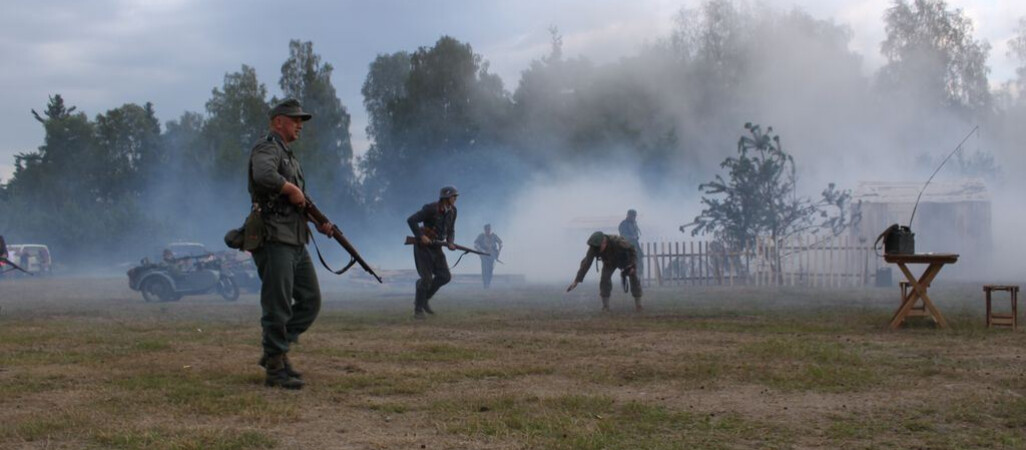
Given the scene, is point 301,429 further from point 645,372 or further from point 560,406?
point 645,372

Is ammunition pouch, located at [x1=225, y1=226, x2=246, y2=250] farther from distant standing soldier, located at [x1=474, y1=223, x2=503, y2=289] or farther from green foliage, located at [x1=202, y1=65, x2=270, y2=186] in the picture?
green foliage, located at [x1=202, y1=65, x2=270, y2=186]

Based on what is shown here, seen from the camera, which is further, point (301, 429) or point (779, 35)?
point (779, 35)

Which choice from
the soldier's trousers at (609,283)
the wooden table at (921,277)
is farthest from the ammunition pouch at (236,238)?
the soldier's trousers at (609,283)

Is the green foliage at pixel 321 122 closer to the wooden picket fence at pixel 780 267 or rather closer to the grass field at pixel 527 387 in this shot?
the wooden picket fence at pixel 780 267

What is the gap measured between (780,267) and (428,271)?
58.8ft

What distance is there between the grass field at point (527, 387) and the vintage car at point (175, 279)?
942 centimetres

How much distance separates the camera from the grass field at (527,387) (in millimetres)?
5496

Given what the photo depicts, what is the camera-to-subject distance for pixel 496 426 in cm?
569

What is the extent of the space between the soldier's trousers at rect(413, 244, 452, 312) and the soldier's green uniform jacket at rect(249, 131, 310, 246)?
706cm

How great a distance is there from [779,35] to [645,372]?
190ft

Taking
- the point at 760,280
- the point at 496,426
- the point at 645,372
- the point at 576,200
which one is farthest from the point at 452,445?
the point at 576,200

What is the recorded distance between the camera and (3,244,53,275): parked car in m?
45.5

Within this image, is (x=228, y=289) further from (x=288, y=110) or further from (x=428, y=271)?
(x=288, y=110)

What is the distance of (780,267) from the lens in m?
30.1
